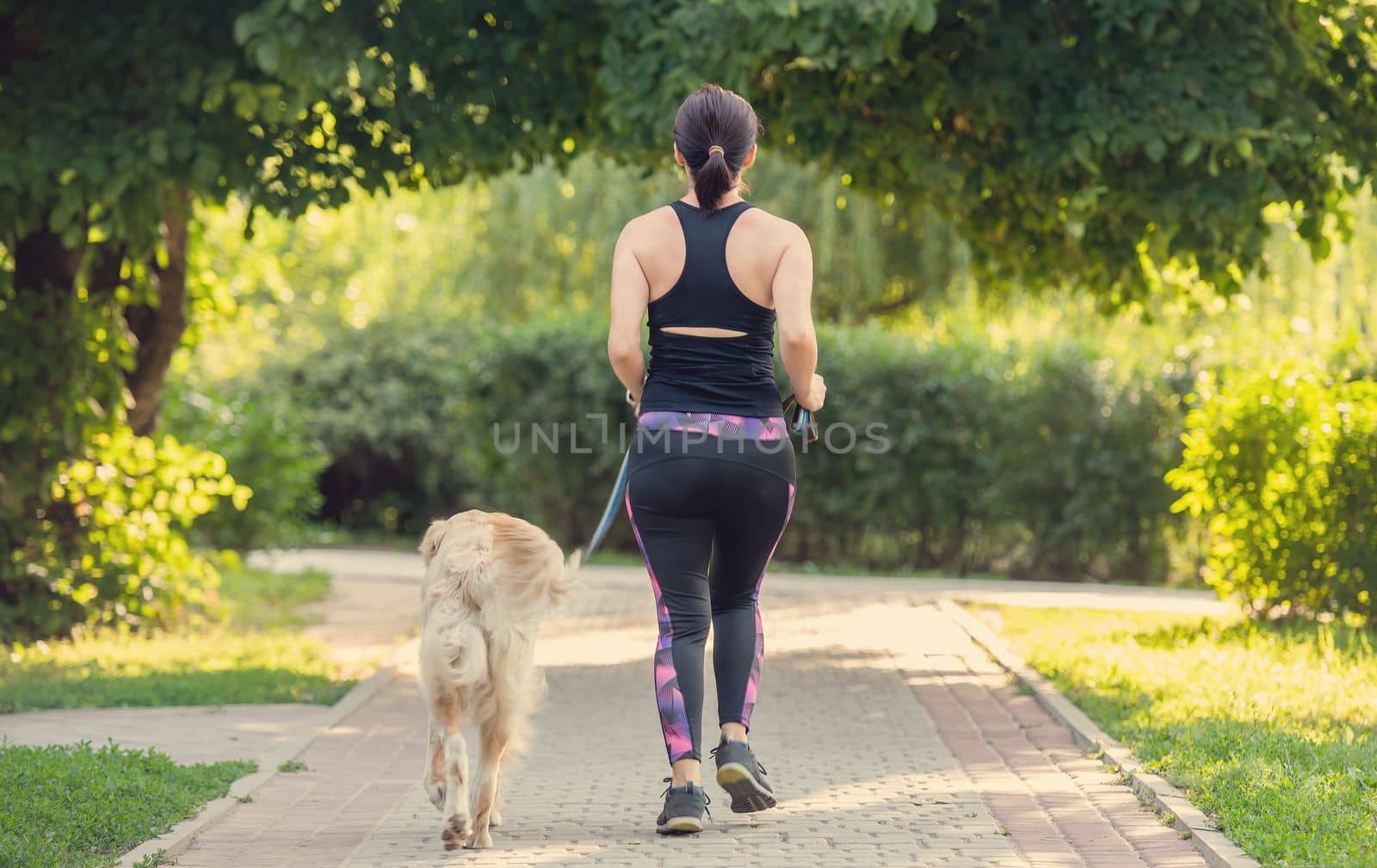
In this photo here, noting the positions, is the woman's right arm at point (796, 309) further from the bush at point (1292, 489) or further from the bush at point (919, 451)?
the bush at point (919, 451)

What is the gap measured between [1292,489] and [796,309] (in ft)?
21.8

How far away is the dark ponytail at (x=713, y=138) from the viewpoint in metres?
4.98

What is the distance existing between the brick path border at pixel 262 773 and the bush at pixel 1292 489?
5.54m

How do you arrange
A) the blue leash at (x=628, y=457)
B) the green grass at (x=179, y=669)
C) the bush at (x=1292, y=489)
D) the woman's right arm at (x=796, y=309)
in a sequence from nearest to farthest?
the woman's right arm at (x=796, y=309), the blue leash at (x=628, y=457), the green grass at (x=179, y=669), the bush at (x=1292, y=489)

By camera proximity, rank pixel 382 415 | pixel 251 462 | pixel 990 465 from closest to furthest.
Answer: pixel 251 462
pixel 990 465
pixel 382 415

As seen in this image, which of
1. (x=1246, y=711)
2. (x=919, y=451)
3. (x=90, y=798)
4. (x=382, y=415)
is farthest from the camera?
(x=382, y=415)

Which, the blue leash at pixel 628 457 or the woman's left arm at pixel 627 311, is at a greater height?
the woman's left arm at pixel 627 311

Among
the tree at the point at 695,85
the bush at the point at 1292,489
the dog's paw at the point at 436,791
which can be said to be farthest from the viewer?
the bush at the point at 1292,489

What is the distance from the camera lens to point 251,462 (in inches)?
620

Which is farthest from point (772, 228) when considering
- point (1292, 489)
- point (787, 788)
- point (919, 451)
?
point (919, 451)

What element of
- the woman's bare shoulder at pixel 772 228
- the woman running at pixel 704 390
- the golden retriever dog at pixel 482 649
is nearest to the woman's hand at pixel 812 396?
the woman running at pixel 704 390

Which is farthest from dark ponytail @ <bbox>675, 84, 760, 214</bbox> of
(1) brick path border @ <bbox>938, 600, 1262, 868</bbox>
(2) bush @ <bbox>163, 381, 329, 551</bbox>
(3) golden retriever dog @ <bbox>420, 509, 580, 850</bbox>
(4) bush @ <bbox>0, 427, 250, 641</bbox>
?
(2) bush @ <bbox>163, 381, 329, 551</bbox>

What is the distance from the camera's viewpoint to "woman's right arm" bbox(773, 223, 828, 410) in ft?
16.2

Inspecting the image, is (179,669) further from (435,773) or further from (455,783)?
(455,783)
